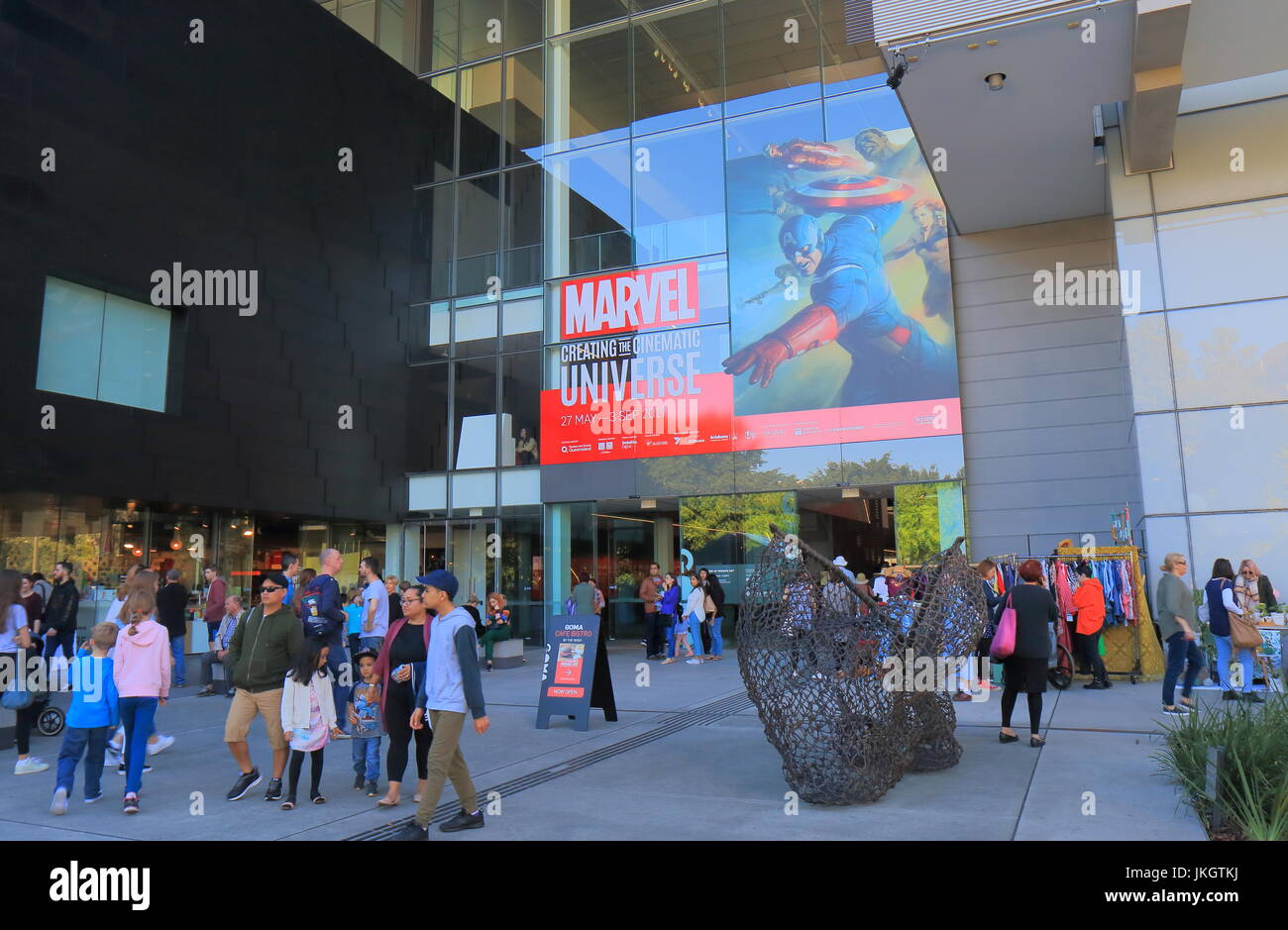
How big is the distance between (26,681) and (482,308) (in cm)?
1506

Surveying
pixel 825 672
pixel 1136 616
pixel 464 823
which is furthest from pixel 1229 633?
pixel 464 823

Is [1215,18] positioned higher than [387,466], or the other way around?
[1215,18]

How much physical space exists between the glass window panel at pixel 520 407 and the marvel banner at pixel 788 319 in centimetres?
43

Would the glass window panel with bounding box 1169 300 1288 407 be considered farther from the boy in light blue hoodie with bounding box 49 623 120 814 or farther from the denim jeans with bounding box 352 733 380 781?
the boy in light blue hoodie with bounding box 49 623 120 814

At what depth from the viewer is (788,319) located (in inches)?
719

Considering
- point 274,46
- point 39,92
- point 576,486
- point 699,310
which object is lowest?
point 576,486

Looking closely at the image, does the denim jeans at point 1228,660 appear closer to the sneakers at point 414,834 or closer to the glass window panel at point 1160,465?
the glass window panel at point 1160,465

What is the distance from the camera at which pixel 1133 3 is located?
9.55 metres

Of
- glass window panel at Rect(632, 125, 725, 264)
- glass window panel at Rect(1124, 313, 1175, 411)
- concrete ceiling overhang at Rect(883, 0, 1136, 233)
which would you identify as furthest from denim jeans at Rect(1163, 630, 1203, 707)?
glass window panel at Rect(632, 125, 725, 264)

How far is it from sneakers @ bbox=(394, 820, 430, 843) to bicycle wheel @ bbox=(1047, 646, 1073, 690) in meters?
8.73

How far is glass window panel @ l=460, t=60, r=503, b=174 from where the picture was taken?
22.8m
